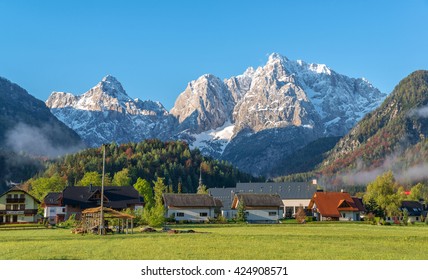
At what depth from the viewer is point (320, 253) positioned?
38.1 metres

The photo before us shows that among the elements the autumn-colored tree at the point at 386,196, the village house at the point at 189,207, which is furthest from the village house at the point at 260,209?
the autumn-colored tree at the point at 386,196

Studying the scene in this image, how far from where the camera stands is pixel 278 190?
627 ft

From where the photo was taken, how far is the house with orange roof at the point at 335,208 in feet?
476

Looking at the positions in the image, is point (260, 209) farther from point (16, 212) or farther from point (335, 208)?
point (16, 212)

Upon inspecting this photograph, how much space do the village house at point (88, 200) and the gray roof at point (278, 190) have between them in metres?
50.1

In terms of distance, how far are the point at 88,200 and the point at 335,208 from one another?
6213 cm

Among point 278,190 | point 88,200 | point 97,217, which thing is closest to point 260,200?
point 88,200
